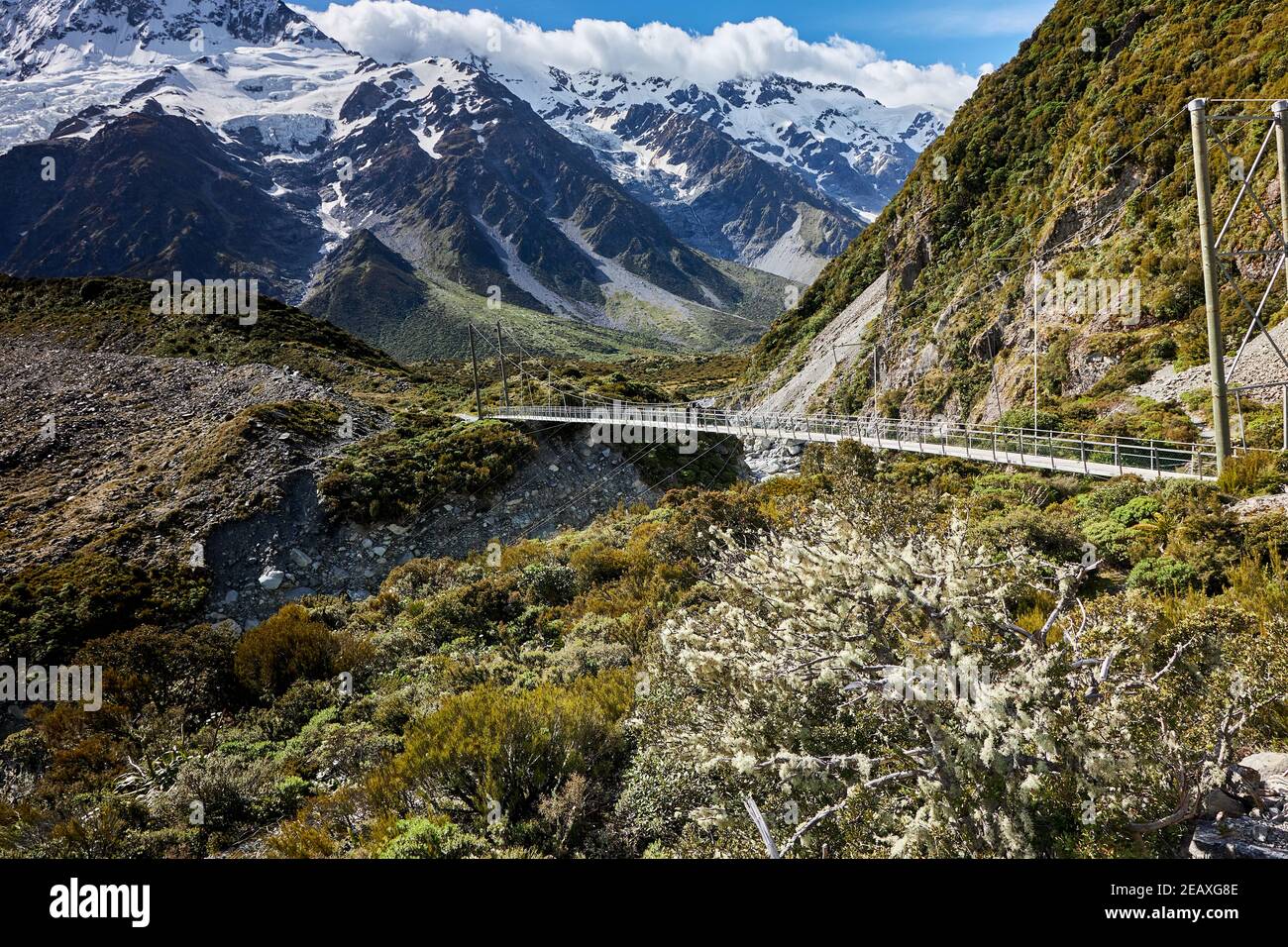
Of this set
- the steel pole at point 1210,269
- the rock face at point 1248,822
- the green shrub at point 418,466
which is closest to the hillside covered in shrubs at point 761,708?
the rock face at point 1248,822

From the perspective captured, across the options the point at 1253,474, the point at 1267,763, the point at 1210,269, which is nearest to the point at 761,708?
the point at 1267,763

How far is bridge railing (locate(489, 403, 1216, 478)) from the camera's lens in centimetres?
Result: 1301

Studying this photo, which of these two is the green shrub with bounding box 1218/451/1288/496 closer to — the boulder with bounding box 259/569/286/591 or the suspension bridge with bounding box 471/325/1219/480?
the suspension bridge with bounding box 471/325/1219/480

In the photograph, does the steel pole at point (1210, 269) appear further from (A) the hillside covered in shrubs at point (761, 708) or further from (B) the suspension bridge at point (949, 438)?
(A) the hillside covered in shrubs at point (761, 708)

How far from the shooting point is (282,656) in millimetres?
12703

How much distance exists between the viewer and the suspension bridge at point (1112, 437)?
10477 mm

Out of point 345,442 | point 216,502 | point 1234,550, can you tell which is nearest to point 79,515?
point 216,502

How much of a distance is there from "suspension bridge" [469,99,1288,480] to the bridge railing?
1.1 inches

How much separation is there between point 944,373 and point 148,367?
134 ft

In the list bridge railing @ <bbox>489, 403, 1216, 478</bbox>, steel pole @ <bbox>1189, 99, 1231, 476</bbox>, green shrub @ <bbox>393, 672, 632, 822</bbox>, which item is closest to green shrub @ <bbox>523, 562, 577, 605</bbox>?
green shrub @ <bbox>393, 672, 632, 822</bbox>

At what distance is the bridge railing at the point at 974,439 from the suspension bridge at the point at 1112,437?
3 cm

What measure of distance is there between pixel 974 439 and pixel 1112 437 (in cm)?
418

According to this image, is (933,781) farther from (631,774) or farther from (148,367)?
(148,367)

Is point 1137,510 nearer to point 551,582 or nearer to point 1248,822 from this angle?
point 1248,822
